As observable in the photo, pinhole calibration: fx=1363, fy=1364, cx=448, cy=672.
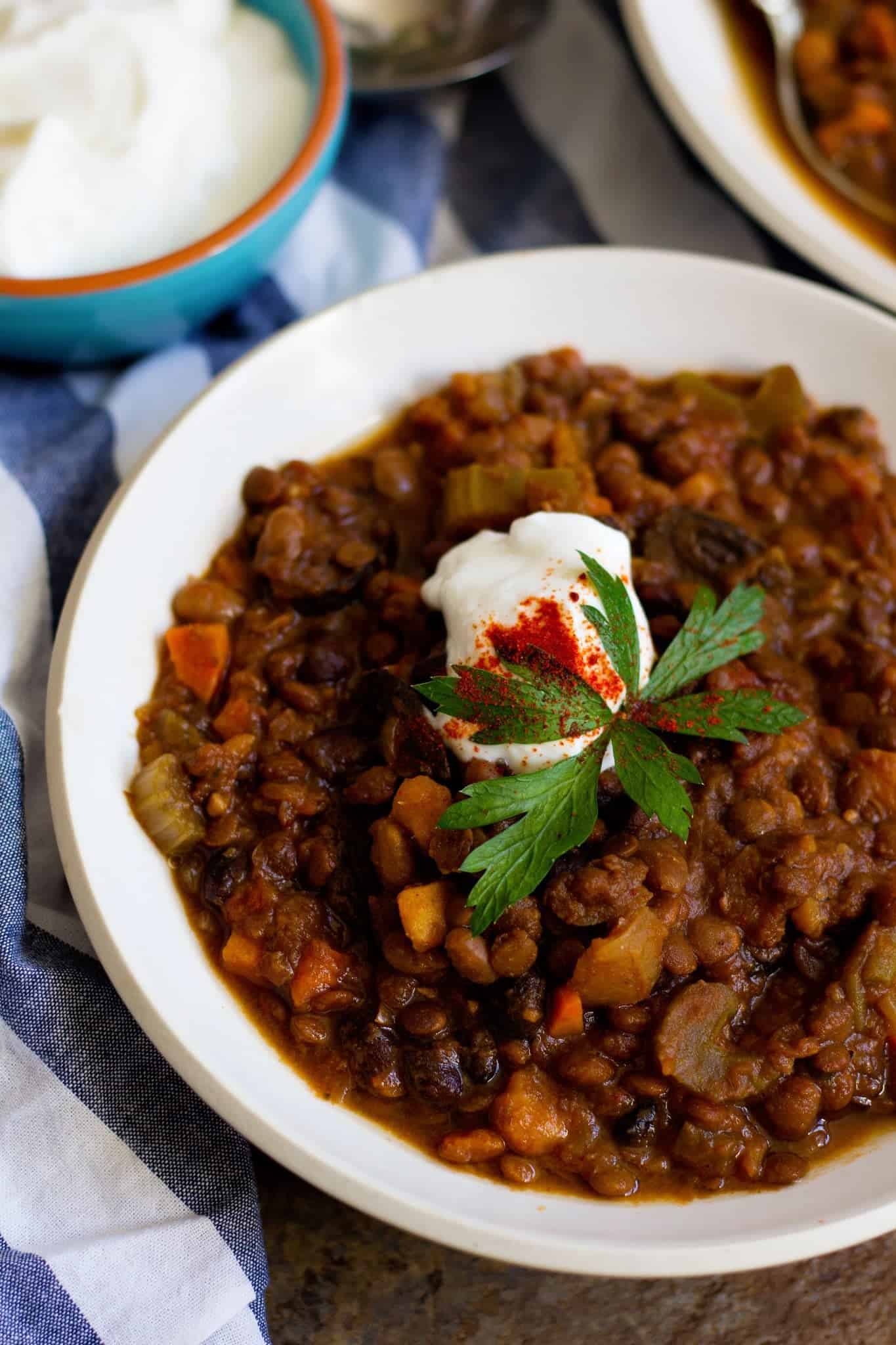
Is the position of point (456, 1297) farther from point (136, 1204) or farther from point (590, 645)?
point (590, 645)

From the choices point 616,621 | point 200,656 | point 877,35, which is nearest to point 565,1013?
point 616,621

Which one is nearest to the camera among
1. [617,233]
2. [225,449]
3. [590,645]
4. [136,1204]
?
[136,1204]

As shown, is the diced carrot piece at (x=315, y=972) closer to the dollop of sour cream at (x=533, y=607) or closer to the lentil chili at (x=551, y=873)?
the lentil chili at (x=551, y=873)

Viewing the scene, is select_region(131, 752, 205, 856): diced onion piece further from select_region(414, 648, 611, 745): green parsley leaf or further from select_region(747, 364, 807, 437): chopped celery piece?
select_region(747, 364, 807, 437): chopped celery piece

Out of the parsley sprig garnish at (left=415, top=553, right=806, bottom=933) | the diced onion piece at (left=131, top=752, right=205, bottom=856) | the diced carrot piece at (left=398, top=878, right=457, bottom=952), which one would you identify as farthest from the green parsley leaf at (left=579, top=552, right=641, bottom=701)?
the diced onion piece at (left=131, top=752, right=205, bottom=856)

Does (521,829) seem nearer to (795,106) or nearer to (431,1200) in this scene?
(431,1200)

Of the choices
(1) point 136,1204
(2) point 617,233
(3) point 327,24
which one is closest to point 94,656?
(1) point 136,1204

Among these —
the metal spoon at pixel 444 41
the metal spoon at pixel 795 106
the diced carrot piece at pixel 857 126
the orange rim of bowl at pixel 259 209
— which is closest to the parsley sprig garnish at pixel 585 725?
the orange rim of bowl at pixel 259 209
